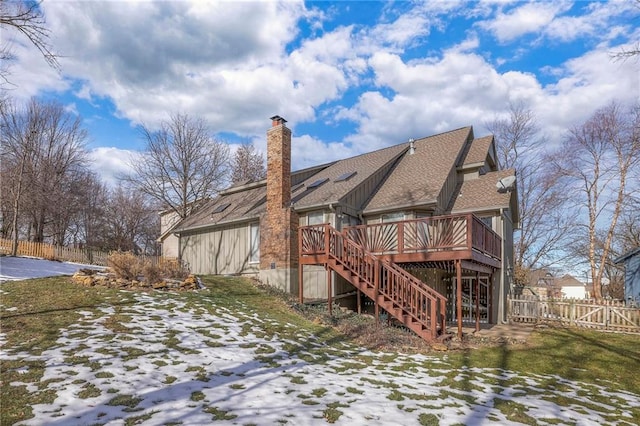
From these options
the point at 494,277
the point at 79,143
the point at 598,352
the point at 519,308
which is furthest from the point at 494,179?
the point at 79,143

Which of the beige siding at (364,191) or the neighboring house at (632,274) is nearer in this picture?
the beige siding at (364,191)

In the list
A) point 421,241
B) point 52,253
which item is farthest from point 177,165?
point 421,241

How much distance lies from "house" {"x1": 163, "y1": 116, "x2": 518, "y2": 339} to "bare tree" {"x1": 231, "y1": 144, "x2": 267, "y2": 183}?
15255 mm

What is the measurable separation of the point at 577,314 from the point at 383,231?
8224 mm

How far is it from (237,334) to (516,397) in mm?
5492

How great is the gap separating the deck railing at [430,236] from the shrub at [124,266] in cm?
688

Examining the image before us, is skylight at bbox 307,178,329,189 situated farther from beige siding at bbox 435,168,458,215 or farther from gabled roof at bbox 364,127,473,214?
beige siding at bbox 435,168,458,215

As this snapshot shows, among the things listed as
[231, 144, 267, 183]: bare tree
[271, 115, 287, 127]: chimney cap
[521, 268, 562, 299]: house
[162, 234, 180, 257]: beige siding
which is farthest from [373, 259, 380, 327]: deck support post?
[231, 144, 267, 183]: bare tree

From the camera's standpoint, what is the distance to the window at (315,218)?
14336 mm

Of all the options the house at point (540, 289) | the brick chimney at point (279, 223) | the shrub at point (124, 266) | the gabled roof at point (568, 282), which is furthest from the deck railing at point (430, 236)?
Result: the gabled roof at point (568, 282)

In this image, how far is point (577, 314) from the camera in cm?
1370

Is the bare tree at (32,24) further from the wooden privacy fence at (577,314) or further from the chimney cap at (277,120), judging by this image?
the wooden privacy fence at (577,314)

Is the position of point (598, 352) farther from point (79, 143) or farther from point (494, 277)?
point (79, 143)

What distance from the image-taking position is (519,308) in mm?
14461
